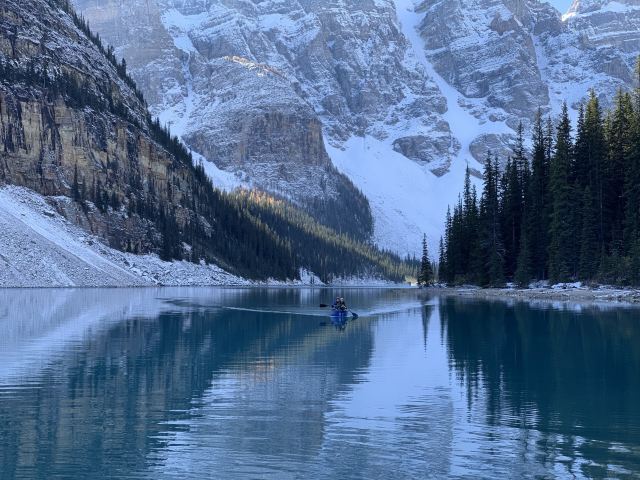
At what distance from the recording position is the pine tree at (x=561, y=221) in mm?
77375

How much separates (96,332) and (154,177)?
13545cm

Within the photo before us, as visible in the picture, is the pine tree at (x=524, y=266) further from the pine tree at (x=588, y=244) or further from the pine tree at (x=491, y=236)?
the pine tree at (x=588, y=244)

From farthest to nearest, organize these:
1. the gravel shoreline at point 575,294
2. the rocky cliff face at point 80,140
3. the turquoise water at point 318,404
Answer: the rocky cliff face at point 80,140 → the gravel shoreline at point 575,294 → the turquoise water at point 318,404

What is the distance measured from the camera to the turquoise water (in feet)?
51.5

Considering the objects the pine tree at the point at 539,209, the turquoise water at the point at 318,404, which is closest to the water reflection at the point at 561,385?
the turquoise water at the point at 318,404

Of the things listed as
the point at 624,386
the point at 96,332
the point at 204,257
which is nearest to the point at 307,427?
the point at 624,386

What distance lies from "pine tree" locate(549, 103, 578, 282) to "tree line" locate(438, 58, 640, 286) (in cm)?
9

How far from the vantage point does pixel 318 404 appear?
71.1 feet

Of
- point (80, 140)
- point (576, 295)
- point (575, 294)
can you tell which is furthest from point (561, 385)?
point (80, 140)

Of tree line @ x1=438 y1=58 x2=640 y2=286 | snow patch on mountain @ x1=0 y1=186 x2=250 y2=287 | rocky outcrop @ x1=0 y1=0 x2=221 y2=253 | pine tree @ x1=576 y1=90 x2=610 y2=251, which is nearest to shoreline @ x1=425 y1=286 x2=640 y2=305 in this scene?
tree line @ x1=438 y1=58 x2=640 y2=286

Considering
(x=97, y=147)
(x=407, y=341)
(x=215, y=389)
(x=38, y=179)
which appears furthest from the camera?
(x=97, y=147)

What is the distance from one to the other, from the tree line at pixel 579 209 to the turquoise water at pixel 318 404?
31.4 metres

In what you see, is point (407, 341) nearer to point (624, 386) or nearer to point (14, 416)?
point (624, 386)

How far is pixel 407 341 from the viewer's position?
39.3m
